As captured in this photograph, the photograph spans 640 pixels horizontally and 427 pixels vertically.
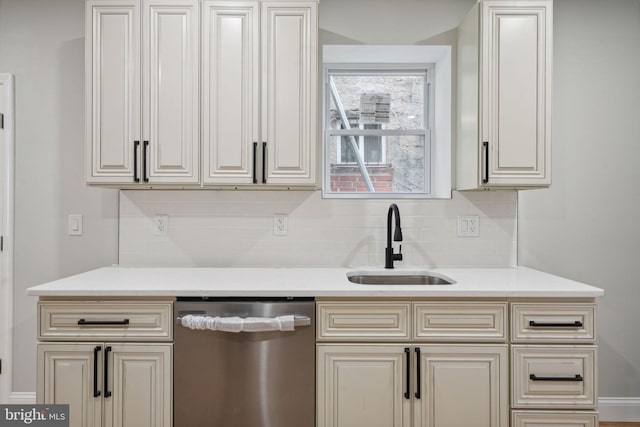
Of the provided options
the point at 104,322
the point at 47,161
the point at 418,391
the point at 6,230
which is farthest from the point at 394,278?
the point at 6,230

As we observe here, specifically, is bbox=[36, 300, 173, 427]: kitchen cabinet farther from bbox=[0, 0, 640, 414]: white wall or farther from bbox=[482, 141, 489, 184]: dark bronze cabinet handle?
bbox=[482, 141, 489, 184]: dark bronze cabinet handle

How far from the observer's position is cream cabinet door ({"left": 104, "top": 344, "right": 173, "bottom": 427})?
A: 1.82 metres

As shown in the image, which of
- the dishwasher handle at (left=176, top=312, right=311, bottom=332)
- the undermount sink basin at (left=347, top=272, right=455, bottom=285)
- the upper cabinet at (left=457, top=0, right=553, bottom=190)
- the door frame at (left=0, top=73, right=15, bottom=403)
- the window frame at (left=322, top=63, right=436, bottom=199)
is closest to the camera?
the dishwasher handle at (left=176, top=312, right=311, bottom=332)

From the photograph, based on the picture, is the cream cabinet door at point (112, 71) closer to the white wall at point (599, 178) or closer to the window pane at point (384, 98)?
the window pane at point (384, 98)

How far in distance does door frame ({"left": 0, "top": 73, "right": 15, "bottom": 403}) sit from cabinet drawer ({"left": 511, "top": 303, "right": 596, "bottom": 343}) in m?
2.80

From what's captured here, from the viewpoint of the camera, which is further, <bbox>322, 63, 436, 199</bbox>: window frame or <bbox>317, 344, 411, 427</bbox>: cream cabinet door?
<bbox>322, 63, 436, 199</bbox>: window frame

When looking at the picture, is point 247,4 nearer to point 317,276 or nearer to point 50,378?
point 317,276

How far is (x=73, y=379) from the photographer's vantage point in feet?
5.97

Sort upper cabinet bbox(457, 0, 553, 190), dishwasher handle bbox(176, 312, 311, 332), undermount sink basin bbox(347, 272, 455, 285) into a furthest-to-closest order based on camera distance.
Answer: undermount sink basin bbox(347, 272, 455, 285), upper cabinet bbox(457, 0, 553, 190), dishwasher handle bbox(176, 312, 311, 332)

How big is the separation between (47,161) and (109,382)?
146 centimetres

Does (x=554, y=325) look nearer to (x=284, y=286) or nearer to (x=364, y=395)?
(x=364, y=395)

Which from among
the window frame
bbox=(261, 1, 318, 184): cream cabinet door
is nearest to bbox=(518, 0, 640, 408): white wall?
the window frame

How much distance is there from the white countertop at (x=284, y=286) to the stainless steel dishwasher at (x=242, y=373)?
10 centimetres

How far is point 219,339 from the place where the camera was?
1.81 metres
